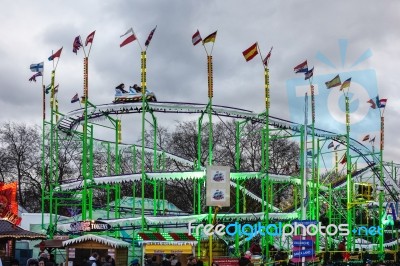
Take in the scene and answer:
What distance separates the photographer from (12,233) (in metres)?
33.1

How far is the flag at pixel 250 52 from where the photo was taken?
121ft

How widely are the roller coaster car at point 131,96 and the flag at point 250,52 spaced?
→ 19.9ft

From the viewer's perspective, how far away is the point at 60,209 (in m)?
64.2

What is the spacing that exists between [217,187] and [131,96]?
1326 cm

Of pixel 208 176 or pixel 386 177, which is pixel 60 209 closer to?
pixel 386 177

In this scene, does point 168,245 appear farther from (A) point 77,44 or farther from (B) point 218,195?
(A) point 77,44

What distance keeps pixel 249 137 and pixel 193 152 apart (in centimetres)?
533

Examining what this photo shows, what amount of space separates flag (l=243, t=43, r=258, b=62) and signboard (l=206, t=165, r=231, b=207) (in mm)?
10708

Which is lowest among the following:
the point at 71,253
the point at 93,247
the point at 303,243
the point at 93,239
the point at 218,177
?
the point at 71,253

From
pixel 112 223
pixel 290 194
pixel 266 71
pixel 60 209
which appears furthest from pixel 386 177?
pixel 60 209

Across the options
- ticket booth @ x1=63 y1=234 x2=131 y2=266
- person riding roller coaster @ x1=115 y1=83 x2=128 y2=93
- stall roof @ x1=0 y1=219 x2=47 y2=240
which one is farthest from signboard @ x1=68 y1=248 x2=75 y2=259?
person riding roller coaster @ x1=115 y1=83 x2=128 y2=93

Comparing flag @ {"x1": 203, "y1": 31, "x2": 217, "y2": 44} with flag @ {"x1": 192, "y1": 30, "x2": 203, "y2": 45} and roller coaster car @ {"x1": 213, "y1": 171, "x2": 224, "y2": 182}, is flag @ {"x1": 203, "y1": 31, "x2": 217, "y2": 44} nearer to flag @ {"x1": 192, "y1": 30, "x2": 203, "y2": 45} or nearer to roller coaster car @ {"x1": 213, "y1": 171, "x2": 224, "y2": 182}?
flag @ {"x1": 192, "y1": 30, "x2": 203, "y2": 45}

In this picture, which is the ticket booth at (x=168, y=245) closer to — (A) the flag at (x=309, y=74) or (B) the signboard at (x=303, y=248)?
(B) the signboard at (x=303, y=248)

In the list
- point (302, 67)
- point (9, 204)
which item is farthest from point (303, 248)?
point (302, 67)
